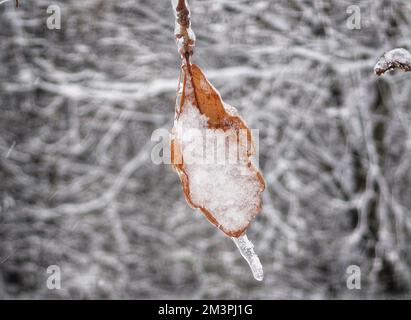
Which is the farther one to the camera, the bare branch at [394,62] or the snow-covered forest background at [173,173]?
the snow-covered forest background at [173,173]

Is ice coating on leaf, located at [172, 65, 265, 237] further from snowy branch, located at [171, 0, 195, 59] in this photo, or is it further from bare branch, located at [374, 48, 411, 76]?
bare branch, located at [374, 48, 411, 76]

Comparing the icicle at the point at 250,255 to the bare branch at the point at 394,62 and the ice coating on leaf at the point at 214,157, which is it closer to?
the ice coating on leaf at the point at 214,157

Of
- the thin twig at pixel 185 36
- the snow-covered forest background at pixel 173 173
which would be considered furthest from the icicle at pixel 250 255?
the snow-covered forest background at pixel 173 173

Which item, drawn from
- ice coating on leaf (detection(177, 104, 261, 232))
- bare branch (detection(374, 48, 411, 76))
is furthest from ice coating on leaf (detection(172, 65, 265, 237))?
bare branch (detection(374, 48, 411, 76))

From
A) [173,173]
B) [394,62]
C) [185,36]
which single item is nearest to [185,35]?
[185,36]

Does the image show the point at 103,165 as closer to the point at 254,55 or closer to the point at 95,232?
the point at 95,232

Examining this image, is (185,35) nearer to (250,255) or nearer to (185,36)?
(185,36)
